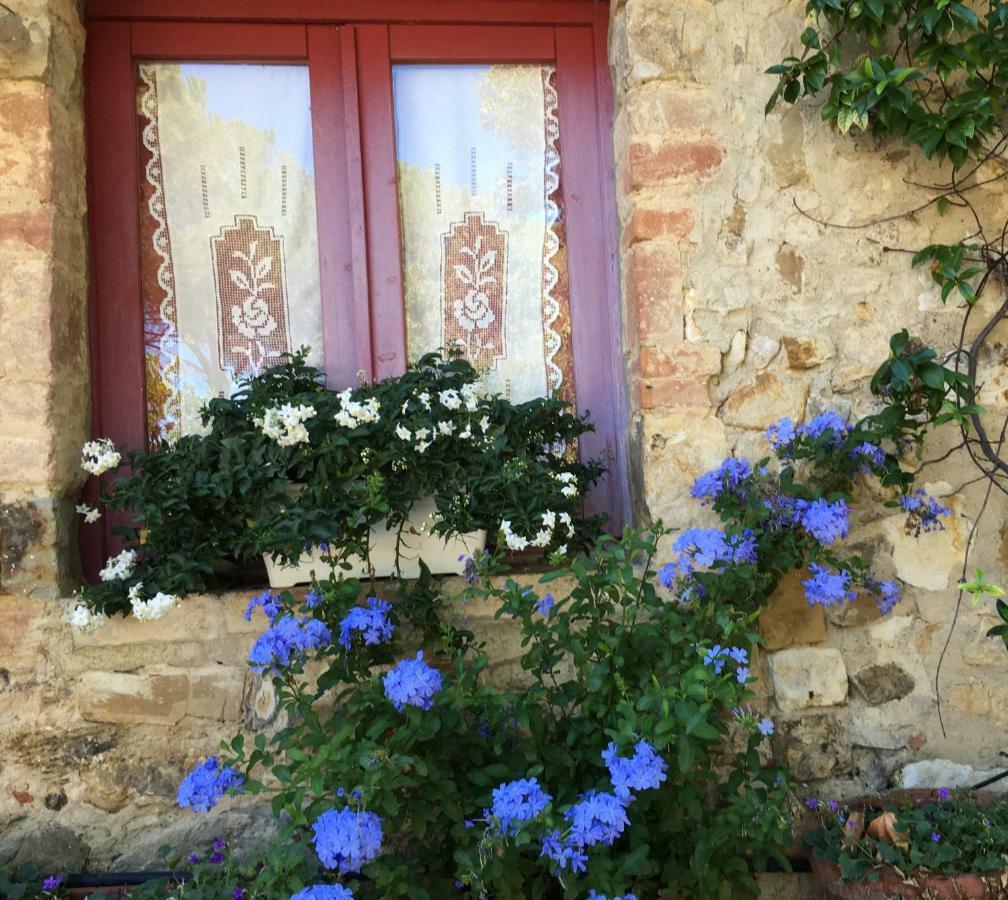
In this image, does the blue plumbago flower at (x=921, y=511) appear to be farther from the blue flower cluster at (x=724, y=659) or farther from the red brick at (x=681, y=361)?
the blue flower cluster at (x=724, y=659)

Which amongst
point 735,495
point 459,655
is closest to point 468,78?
point 735,495

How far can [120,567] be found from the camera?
87.8 inches

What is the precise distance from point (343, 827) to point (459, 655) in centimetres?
45

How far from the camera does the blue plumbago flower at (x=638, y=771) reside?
66.1 inches

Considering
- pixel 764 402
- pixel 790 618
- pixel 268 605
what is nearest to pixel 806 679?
pixel 790 618

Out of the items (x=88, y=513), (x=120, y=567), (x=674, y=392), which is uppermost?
(x=674, y=392)

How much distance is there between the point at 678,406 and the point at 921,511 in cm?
64

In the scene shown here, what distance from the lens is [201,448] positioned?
7.47 feet

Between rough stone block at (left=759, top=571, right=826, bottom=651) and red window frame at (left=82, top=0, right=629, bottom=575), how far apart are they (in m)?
0.49

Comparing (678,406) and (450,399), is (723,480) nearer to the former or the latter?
(678,406)

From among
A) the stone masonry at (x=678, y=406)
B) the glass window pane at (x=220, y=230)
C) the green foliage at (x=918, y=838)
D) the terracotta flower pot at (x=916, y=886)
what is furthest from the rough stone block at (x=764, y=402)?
the glass window pane at (x=220, y=230)

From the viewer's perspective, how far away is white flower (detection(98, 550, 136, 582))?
222 cm

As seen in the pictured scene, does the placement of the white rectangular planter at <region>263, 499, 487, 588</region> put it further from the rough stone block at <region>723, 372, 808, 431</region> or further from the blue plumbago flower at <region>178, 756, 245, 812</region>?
the rough stone block at <region>723, 372, 808, 431</region>

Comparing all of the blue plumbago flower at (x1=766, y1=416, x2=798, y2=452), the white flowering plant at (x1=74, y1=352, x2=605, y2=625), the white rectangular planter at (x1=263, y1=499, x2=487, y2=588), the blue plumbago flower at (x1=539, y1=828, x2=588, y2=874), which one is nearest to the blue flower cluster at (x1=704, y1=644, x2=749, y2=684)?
the blue plumbago flower at (x1=539, y1=828, x2=588, y2=874)
